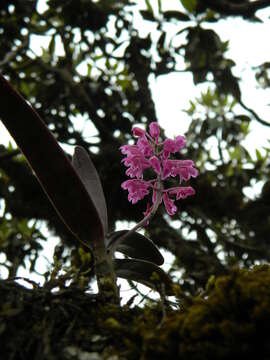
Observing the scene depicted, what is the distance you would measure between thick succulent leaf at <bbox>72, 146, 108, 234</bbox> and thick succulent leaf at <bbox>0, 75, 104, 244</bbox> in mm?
107

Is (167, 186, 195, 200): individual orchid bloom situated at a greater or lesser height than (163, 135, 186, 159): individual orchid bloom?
lesser

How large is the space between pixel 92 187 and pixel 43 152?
0.61ft

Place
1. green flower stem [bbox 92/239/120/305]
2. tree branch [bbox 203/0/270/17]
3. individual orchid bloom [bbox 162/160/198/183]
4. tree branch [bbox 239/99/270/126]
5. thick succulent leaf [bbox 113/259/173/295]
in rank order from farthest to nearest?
tree branch [bbox 239/99/270/126] → tree branch [bbox 203/0/270/17] → individual orchid bloom [bbox 162/160/198/183] → thick succulent leaf [bbox 113/259/173/295] → green flower stem [bbox 92/239/120/305]

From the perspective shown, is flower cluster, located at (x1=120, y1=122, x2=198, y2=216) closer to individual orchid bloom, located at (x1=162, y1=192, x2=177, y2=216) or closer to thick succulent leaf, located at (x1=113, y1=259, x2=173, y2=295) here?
individual orchid bloom, located at (x1=162, y1=192, x2=177, y2=216)

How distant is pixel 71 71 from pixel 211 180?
1115mm

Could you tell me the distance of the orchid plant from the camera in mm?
923

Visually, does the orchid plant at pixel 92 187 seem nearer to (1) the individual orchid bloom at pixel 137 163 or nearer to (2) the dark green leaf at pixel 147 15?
(1) the individual orchid bloom at pixel 137 163

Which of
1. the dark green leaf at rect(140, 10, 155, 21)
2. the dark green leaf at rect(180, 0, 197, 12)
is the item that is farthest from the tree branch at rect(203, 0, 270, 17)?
the dark green leaf at rect(140, 10, 155, 21)

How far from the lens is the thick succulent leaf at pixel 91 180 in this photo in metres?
1.05

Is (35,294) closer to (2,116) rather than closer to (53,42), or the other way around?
(2,116)

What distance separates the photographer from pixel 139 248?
1074mm

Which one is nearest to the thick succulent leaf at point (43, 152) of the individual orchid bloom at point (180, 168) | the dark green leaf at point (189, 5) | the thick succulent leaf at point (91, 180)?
the thick succulent leaf at point (91, 180)

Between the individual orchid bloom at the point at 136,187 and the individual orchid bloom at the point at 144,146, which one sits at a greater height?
the individual orchid bloom at the point at 144,146

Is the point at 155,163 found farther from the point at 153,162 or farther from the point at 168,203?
the point at 168,203
